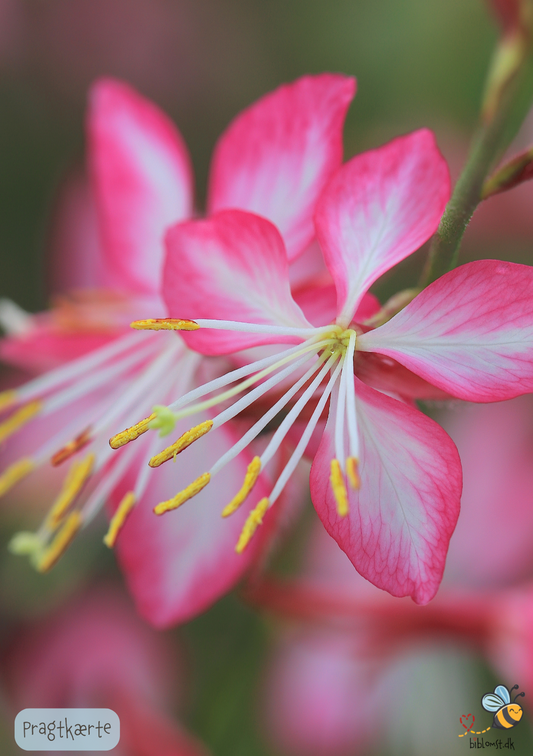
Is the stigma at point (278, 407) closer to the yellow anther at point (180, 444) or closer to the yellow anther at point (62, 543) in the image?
the yellow anther at point (180, 444)

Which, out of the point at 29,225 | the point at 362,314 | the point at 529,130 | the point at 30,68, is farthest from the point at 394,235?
the point at 30,68

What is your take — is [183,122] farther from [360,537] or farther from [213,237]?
[360,537]

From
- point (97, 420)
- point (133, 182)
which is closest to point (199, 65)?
point (133, 182)

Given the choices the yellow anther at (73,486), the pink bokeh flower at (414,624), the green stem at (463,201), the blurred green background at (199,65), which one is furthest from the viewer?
the blurred green background at (199,65)

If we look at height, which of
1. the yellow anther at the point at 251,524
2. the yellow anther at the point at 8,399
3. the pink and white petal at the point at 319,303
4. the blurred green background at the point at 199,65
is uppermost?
the blurred green background at the point at 199,65

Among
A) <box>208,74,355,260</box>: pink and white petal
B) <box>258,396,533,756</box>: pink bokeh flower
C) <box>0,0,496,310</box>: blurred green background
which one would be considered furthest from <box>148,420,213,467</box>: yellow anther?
<box>0,0,496,310</box>: blurred green background

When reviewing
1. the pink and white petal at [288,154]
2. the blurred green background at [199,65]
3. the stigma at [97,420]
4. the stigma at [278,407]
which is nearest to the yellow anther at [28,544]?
the stigma at [97,420]
